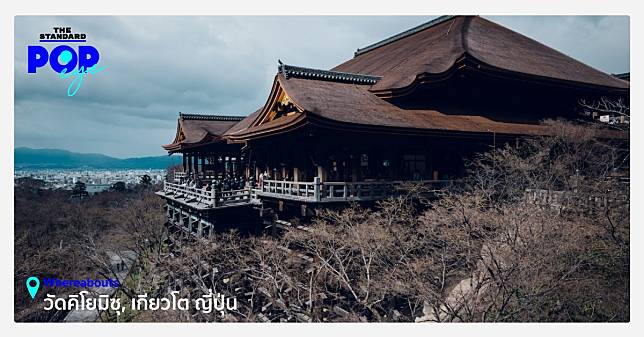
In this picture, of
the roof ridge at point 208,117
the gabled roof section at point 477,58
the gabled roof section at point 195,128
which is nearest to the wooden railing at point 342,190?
the gabled roof section at point 477,58

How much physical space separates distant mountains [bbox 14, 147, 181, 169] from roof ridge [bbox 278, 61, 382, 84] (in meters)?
6.45

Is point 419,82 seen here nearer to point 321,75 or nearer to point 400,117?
point 400,117

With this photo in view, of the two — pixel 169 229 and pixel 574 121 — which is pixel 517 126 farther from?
pixel 169 229

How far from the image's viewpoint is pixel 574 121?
13742mm

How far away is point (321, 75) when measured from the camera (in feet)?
39.1

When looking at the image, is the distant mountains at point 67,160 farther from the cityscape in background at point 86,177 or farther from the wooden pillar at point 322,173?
the wooden pillar at point 322,173

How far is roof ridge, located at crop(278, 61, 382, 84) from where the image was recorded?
1110cm

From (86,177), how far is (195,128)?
31.2 feet

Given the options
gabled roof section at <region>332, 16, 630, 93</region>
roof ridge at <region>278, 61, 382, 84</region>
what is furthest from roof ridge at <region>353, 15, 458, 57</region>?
roof ridge at <region>278, 61, 382, 84</region>

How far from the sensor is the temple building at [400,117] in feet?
32.1

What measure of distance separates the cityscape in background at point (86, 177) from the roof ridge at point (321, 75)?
828 centimetres

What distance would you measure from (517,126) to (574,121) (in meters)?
3.21

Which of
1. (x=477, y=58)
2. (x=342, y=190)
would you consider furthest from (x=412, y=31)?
(x=342, y=190)

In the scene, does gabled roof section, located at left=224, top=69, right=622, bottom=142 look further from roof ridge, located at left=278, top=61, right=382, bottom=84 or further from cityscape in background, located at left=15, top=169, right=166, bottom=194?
cityscape in background, located at left=15, top=169, right=166, bottom=194
